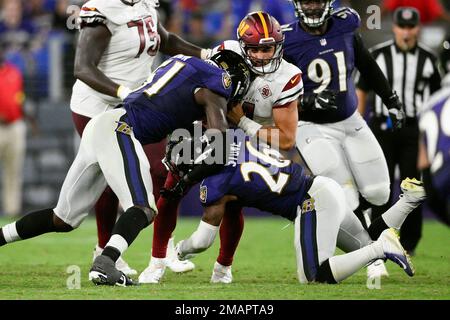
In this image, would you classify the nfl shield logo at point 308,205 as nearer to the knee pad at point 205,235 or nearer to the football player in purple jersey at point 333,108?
the knee pad at point 205,235

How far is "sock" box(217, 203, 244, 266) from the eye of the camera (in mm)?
5441

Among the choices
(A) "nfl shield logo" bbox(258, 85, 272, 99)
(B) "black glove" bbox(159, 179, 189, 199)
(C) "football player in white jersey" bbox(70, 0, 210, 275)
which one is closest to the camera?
(B) "black glove" bbox(159, 179, 189, 199)

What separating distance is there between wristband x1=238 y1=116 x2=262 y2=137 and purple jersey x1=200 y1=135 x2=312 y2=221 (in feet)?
0.76

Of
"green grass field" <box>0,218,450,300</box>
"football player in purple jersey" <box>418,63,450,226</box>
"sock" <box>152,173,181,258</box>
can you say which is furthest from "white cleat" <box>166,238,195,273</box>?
"football player in purple jersey" <box>418,63,450,226</box>

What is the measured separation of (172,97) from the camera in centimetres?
507

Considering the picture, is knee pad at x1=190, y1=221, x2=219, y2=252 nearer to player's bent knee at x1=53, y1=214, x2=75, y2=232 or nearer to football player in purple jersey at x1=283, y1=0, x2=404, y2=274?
player's bent knee at x1=53, y1=214, x2=75, y2=232

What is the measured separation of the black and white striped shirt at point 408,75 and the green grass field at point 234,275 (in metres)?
1.18

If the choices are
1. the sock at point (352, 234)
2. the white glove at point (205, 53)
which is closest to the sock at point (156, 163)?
the white glove at point (205, 53)

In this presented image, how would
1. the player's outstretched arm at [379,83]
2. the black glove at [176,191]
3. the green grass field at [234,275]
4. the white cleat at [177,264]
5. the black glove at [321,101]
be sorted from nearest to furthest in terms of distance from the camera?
the green grass field at [234,275] → the black glove at [176,191] → the white cleat at [177,264] → the black glove at [321,101] → the player's outstretched arm at [379,83]

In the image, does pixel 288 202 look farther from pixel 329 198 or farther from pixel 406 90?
pixel 406 90

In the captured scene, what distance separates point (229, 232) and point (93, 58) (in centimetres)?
131

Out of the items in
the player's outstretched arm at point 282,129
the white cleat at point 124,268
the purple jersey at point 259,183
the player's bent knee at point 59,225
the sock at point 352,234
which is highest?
the player's outstretched arm at point 282,129

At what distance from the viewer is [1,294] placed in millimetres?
4777

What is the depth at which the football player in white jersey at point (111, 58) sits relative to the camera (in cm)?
571
